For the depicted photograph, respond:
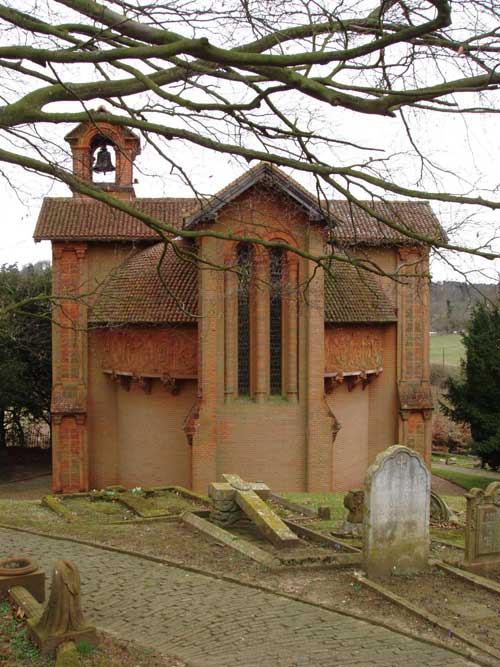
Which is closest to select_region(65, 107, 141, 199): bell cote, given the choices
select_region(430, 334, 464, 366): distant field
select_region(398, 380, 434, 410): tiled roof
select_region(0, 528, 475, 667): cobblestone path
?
select_region(398, 380, 434, 410): tiled roof

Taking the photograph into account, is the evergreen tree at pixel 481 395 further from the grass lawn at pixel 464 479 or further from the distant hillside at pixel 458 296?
the distant hillside at pixel 458 296

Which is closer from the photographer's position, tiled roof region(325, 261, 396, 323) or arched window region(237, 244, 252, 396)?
arched window region(237, 244, 252, 396)

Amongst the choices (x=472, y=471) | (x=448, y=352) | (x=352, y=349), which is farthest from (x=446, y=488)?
(x=448, y=352)

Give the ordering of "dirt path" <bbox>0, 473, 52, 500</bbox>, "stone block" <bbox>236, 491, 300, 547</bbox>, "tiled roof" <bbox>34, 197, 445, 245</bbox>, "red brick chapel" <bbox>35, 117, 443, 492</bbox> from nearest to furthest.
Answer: "stone block" <bbox>236, 491, 300, 547</bbox>, "red brick chapel" <bbox>35, 117, 443, 492</bbox>, "tiled roof" <bbox>34, 197, 445, 245</bbox>, "dirt path" <bbox>0, 473, 52, 500</bbox>

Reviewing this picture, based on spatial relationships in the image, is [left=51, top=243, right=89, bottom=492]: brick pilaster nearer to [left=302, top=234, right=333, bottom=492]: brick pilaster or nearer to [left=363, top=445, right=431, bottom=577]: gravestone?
[left=302, top=234, right=333, bottom=492]: brick pilaster

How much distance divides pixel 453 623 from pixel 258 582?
2.51 meters

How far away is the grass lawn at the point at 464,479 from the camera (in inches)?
1209

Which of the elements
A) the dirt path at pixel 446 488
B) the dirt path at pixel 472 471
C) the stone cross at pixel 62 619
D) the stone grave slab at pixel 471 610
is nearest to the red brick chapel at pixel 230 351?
the dirt path at pixel 446 488

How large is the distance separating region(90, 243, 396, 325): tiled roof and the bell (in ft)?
14.7

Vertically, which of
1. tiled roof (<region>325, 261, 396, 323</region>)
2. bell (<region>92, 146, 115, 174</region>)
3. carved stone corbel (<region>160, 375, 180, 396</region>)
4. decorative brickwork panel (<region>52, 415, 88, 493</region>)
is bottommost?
decorative brickwork panel (<region>52, 415, 88, 493</region>)

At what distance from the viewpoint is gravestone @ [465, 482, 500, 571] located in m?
9.84

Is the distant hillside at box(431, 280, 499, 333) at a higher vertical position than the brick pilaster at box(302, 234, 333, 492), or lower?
higher

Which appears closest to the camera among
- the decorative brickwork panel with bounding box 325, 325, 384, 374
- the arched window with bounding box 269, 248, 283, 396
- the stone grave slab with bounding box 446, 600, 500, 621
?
the stone grave slab with bounding box 446, 600, 500, 621

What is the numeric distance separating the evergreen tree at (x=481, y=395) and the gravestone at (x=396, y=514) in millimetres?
21587
